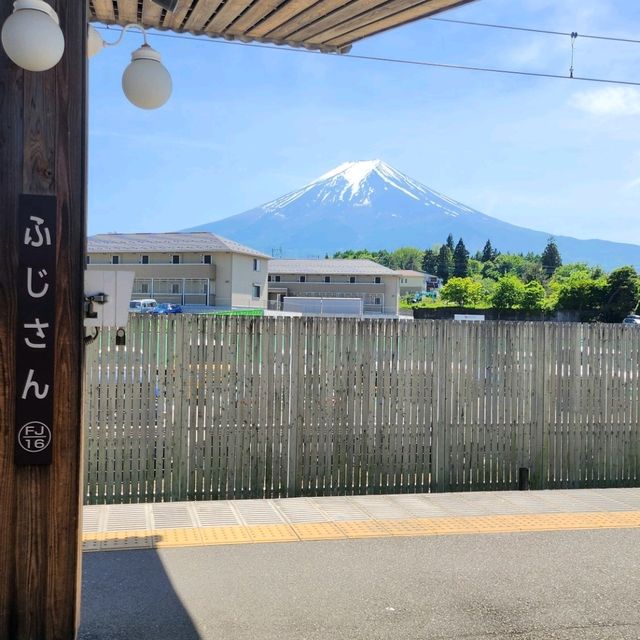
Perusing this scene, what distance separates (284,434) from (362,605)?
9.49ft

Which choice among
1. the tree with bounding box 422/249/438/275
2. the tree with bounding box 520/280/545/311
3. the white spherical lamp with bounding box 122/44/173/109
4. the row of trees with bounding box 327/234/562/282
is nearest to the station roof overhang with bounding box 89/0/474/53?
the white spherical lamp with bounding box 122/44/173/109

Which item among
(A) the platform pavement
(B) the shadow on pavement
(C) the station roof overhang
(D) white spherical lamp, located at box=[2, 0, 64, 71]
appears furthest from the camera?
(A) the platform pavement

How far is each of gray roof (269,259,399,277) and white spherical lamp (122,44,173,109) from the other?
7276 cm

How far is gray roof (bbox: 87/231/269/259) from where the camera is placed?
55031 millimetres

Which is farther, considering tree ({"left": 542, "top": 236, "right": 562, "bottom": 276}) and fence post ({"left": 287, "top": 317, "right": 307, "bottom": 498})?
tree ({"left": 542, "top": 236, "right": 562, "bottom": 276})

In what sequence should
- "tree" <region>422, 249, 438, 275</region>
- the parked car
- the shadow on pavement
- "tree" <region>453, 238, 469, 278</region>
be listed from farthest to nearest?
"tree" <region>422, 249, 438, 275</region> → "tree" <region>453, 238, 469, 278</region> → the parked car → the shadow on pavement

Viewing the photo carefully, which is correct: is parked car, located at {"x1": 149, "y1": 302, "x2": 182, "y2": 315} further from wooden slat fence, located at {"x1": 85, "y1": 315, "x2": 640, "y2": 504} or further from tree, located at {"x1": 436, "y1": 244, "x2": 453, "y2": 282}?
tree, located at {"x1": 436, "y1": 244, "x2": 453, "y2": 282}

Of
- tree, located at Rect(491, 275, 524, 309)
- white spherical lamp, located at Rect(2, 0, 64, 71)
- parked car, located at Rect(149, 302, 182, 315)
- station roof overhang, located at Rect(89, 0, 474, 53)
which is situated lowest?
parked car, located at Rect(149, 302, 182, 315)

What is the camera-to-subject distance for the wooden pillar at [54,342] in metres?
3.36

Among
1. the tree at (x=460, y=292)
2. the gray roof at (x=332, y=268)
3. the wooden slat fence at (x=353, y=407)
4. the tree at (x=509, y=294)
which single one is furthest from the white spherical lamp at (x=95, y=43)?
the tree at (x=460, y=292)

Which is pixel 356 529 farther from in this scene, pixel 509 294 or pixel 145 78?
pixel 509 294

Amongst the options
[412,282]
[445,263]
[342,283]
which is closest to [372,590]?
[342,283]

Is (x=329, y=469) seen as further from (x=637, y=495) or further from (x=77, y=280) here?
(x=77, y=280)

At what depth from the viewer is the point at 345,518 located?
21.6 feet
